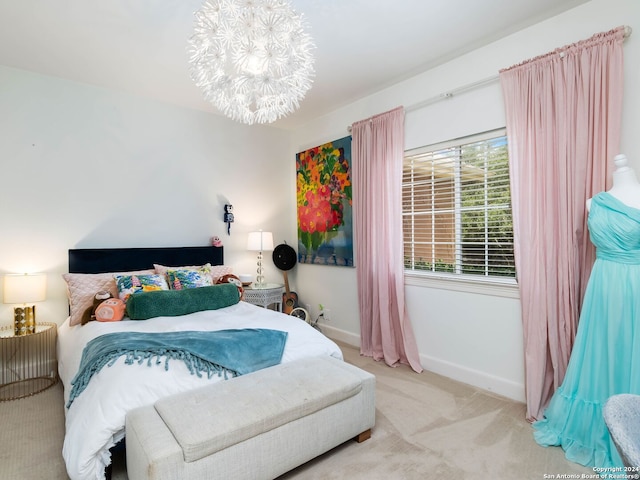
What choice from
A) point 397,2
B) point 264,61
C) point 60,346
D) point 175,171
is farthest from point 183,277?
point 397,2

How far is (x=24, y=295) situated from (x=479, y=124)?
12.8ft

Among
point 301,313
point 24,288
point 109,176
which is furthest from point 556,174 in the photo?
point 24,288

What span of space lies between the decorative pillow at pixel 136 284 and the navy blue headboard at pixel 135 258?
377 mm

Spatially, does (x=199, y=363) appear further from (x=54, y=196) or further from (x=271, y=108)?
(x=54, y=196)

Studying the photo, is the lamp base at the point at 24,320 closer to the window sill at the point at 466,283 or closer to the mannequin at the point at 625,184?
the window sill at the point at 466,283

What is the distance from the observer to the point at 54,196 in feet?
10.5

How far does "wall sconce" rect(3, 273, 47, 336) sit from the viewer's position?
2.76 m

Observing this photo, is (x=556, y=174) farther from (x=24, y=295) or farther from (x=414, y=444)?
(x=24, y=295)

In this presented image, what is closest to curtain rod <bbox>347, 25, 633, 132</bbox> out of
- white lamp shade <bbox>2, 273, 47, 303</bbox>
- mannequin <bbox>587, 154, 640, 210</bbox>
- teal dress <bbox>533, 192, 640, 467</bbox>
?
mannequin <bbox>587, 154, 640, 210</bbox>

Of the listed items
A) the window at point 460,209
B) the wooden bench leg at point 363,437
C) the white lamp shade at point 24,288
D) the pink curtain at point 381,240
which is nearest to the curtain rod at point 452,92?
the pink curtain at point 381,240

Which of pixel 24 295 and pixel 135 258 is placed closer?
pixel 24 295

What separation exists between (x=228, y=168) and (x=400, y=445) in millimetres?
3394

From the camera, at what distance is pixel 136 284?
2.98m

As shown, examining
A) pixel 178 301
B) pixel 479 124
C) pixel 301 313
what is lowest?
pixel 301 313
